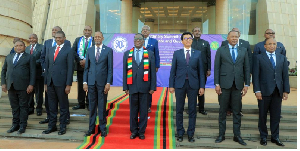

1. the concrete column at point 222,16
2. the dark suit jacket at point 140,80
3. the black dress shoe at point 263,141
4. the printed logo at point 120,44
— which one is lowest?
the black dress shoe at point 263,141

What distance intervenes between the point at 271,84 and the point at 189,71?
4.72ft

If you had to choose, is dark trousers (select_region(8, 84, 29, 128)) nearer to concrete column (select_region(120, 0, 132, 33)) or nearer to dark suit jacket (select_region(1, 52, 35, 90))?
dark suit jacket (select_region(1, 52, 35, 90))

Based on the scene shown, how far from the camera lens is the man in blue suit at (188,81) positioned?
367 centimetres

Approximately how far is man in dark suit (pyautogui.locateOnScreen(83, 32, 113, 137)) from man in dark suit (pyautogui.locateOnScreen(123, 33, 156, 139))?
1.21ft

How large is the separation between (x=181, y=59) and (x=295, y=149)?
8.00 feet

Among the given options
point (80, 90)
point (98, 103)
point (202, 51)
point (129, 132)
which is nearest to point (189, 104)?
point (129, 132)

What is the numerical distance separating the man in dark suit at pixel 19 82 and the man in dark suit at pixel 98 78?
1293 millimetres

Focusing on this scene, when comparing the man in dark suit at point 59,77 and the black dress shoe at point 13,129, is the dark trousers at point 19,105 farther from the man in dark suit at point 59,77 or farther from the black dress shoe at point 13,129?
the man in dark suit at point 59,77

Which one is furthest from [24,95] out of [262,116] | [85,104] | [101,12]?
[101,12]

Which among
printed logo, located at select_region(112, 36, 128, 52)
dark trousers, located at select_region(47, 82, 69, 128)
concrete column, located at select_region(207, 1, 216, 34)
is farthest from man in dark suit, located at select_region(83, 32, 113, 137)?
concrete column, located at select_region(207, 1, 216, 34)

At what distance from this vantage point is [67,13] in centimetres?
1702

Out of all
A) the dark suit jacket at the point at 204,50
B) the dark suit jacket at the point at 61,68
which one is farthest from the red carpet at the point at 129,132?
the dark suit jacket at the point at 204,50

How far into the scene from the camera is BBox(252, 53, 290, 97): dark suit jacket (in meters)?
3.58

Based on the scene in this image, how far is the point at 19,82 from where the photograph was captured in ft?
13.5
